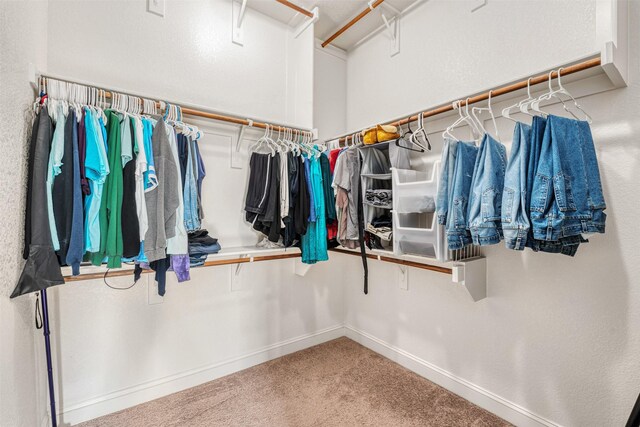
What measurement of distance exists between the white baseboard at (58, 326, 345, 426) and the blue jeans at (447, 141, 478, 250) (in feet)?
5.68

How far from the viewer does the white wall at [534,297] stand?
4.31 feet

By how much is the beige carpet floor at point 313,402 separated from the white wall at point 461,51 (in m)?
1.89

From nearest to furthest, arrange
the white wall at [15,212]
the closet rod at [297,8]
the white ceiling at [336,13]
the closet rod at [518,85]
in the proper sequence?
1. the white wall at [15,212]
2. the closet rod at [518,85]
3. the closet rod at [297,8]
4. the white ceiling at [336,13]

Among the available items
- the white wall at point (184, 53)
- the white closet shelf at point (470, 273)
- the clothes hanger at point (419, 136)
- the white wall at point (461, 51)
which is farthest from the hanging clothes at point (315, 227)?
the white wall at point (461, 51)

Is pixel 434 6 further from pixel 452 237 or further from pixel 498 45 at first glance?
pixel 452 237

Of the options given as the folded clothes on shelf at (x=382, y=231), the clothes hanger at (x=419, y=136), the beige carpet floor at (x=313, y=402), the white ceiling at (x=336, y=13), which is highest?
the white ceiling at (x=336, y=13)

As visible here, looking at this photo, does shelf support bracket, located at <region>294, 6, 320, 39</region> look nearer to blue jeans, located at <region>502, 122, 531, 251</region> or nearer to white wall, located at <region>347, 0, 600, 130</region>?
Result: white wall, located at <region>347, 0, 600, 130</region>

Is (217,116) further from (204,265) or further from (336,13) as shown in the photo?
(336,13)

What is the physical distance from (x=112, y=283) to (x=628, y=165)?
2.83 meters

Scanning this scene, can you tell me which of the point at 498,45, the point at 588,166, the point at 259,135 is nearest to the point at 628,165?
the point at 588,166

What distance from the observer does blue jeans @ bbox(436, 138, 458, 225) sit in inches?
58.2

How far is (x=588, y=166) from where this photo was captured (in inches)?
46.1

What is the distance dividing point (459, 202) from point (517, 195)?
258mm

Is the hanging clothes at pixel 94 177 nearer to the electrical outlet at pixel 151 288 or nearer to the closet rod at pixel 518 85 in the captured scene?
the electrical outlet at pixel 151 288
